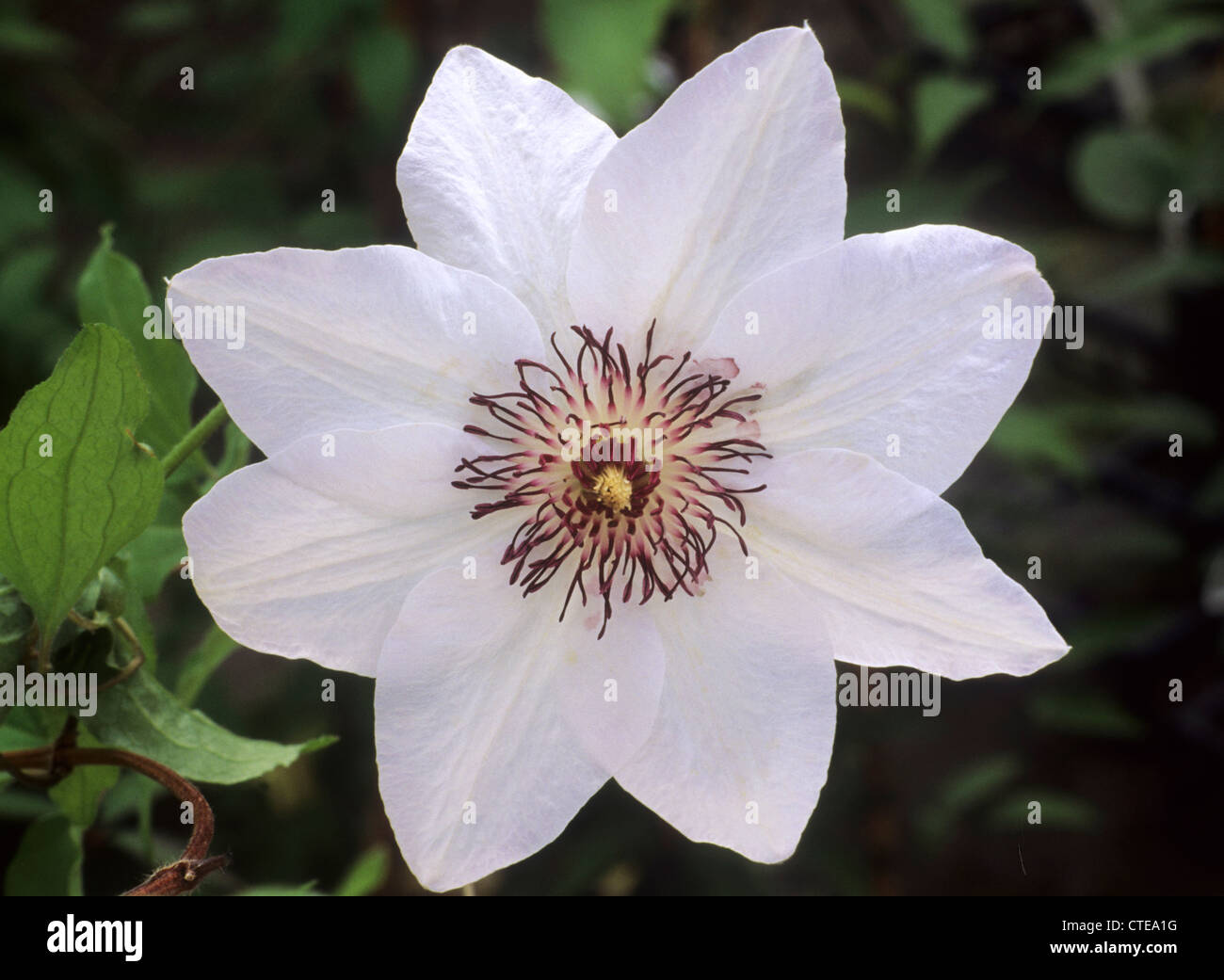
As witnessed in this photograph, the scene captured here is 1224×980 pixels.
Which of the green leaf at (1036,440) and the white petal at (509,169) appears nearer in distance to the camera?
the white petal at (509,169)

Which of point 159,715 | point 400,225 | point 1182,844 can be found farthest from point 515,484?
point 1182,844

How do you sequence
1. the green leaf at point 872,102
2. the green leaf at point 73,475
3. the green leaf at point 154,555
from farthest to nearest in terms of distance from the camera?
the green leaf at point 872,102
the green leaf at point 154,555
the green leaf at point 73,475

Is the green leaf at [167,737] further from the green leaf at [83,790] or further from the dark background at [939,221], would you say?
the dark background at [939,221]

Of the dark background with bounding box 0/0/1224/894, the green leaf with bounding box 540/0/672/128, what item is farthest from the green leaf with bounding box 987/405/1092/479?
the green leaf with bounding box 540/0/672/128

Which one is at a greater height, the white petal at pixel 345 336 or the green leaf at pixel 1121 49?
the green leaf at pixel 1121 49

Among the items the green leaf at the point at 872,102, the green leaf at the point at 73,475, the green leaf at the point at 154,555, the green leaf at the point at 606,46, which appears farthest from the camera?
the green leaf at the point at 872,102

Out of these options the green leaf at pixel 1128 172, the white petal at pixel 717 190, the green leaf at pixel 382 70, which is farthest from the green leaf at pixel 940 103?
the white petal at pixel 717 190

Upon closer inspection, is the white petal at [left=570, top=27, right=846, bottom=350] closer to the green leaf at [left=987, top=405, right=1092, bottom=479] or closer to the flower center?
the flower center

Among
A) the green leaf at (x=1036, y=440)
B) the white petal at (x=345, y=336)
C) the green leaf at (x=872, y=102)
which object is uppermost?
the green leaf at (x=872, y=102)
